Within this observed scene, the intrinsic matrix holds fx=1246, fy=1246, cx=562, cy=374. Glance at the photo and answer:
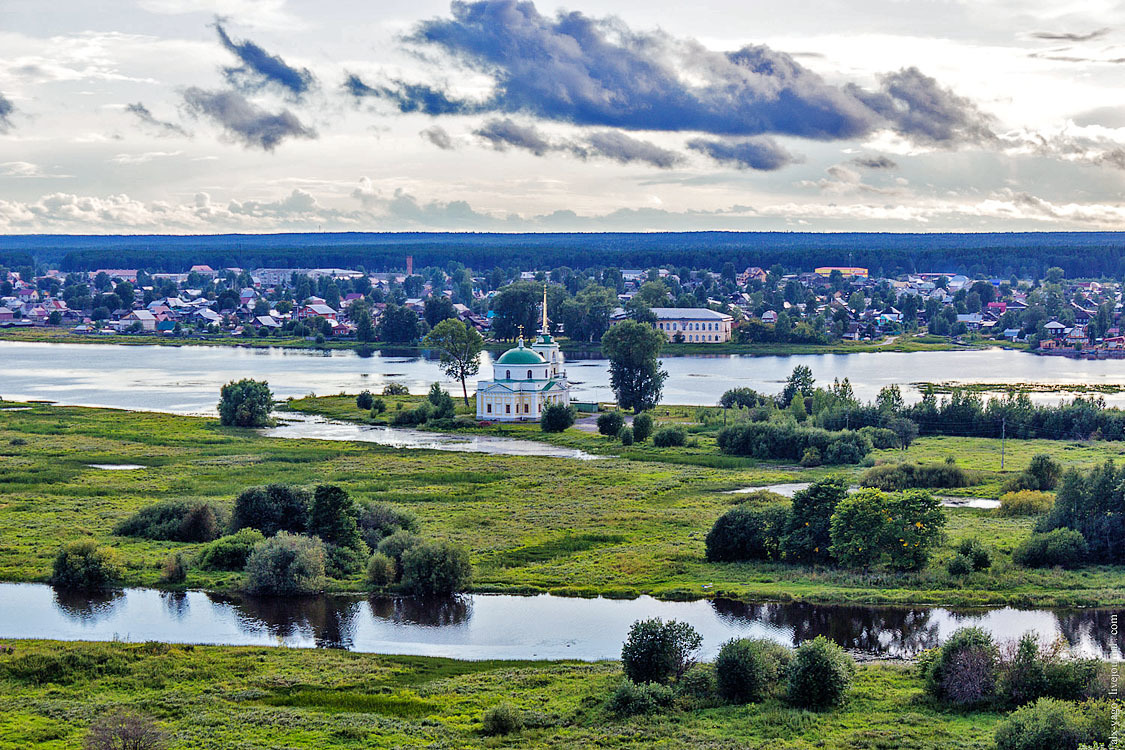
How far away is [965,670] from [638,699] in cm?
518

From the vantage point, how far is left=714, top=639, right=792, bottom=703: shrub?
65.1ft

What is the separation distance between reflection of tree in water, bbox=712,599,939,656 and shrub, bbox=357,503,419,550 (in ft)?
28.6

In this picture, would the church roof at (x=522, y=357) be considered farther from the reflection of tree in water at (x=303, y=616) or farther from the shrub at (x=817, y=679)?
the shrub at (x=817, y=679)

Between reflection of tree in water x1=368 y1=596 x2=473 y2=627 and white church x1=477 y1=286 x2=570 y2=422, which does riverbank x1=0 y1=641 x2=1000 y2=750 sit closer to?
reflection of tree in water x1=368 y1=596 x2=473 y2=627

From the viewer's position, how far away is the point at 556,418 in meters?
52.5

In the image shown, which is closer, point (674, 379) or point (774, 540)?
point (774, 540)

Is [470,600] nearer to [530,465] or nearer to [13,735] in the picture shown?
[13,735]

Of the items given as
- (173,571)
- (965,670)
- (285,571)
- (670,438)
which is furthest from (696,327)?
(965,670)

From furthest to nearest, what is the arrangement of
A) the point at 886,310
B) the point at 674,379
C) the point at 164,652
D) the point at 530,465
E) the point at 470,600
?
the point at 886,310 < the point at 674,379 < the point at 530,465 < the point at 470,600 < the point at 164,652

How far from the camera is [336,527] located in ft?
96.3

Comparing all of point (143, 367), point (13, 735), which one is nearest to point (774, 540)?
point (13, 735)

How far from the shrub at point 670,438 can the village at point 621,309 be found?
4690 centimetres

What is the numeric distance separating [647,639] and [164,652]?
28.4 feet

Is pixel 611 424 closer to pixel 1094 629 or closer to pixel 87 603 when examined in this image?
pixel 87 603
